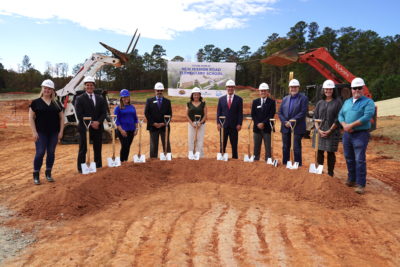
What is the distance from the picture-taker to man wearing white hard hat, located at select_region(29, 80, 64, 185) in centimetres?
529

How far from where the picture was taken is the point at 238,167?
6406 millimetres

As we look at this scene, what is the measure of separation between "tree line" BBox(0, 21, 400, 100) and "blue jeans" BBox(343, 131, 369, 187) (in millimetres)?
33403

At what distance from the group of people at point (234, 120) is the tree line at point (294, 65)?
3175 cm

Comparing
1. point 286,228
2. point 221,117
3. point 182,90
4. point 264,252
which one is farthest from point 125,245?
point 182,90

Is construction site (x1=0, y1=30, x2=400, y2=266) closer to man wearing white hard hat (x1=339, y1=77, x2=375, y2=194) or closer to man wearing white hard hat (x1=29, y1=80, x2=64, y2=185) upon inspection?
man wearing white hard hat (x1=339, y1=77, x2=375, y2=194)

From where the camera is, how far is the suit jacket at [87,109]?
5.84 metres

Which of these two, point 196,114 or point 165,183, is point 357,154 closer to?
point 196,114

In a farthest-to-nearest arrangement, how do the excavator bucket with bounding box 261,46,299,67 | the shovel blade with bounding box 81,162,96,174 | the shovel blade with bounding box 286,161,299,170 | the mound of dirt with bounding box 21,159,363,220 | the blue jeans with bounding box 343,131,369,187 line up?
the excavator bucket with bounding box 261,46,299,67, the shovel blade with bounding box 286,161,299,170, the shovel blade with bounding box 81,162,96,174, the blue jeans with bounding box 343,131,369,187, the mound of dirt with bounding box 21,159,363,220

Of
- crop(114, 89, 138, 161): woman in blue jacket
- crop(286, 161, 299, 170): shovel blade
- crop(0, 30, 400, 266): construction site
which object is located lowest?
crop(0, 30, 400, 266): construction site

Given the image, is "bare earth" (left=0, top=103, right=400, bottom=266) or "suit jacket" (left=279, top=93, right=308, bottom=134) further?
"suit jacket" (left=279, top=93, right=308, bottom=134)

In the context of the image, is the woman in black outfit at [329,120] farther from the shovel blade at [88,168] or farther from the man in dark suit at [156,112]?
the shovel blade at [88,168]

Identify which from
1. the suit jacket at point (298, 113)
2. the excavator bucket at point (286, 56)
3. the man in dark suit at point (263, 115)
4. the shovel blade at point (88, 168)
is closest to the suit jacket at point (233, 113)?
the man in dark suit at point (263, 115)

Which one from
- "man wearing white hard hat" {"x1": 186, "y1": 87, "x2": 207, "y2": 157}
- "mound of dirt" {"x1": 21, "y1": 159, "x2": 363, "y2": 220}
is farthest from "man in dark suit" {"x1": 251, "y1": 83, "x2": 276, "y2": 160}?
"man wearing white hard hat" {"x1": 186, "y1": 87, "x2": 207, "y2": 157}

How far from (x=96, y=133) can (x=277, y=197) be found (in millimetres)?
3556
